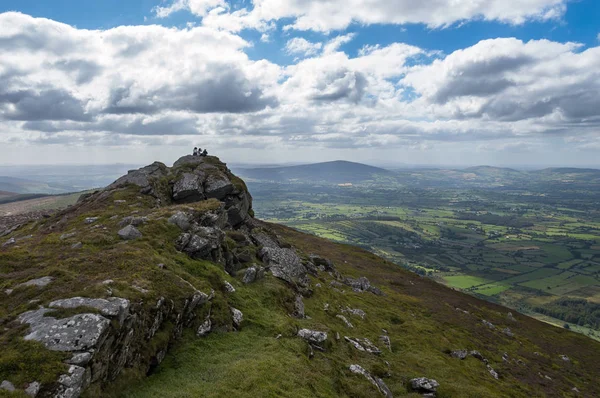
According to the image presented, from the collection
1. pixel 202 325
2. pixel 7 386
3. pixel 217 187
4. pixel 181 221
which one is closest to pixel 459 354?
pixel 202 325

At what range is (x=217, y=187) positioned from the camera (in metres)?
69.9

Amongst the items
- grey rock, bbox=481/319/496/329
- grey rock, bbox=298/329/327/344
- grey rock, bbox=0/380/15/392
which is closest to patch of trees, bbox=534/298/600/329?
grey rock, bbox=481/319/496/329

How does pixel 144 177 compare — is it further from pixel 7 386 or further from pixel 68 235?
pixel 7 386

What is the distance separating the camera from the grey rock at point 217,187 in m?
69.6

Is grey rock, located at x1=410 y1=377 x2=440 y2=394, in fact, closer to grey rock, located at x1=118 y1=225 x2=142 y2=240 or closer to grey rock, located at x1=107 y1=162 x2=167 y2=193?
grey rock, located at x1=118 y1=225 x2=142 y2=240

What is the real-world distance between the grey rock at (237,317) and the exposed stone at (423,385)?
19.1 metres

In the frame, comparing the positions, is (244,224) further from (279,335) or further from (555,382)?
(555,382)

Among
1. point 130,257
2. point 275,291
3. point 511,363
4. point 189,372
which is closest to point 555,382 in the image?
point 511,363

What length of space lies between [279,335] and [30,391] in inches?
754

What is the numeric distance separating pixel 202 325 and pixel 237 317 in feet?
14.7

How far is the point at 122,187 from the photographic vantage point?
62719 mm

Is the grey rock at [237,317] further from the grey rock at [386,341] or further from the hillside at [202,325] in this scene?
the grey rock at [386,341]

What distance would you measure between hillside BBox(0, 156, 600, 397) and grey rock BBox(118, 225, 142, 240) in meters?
0.18

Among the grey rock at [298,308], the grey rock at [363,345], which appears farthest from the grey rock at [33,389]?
the grey rock at [363,345]
